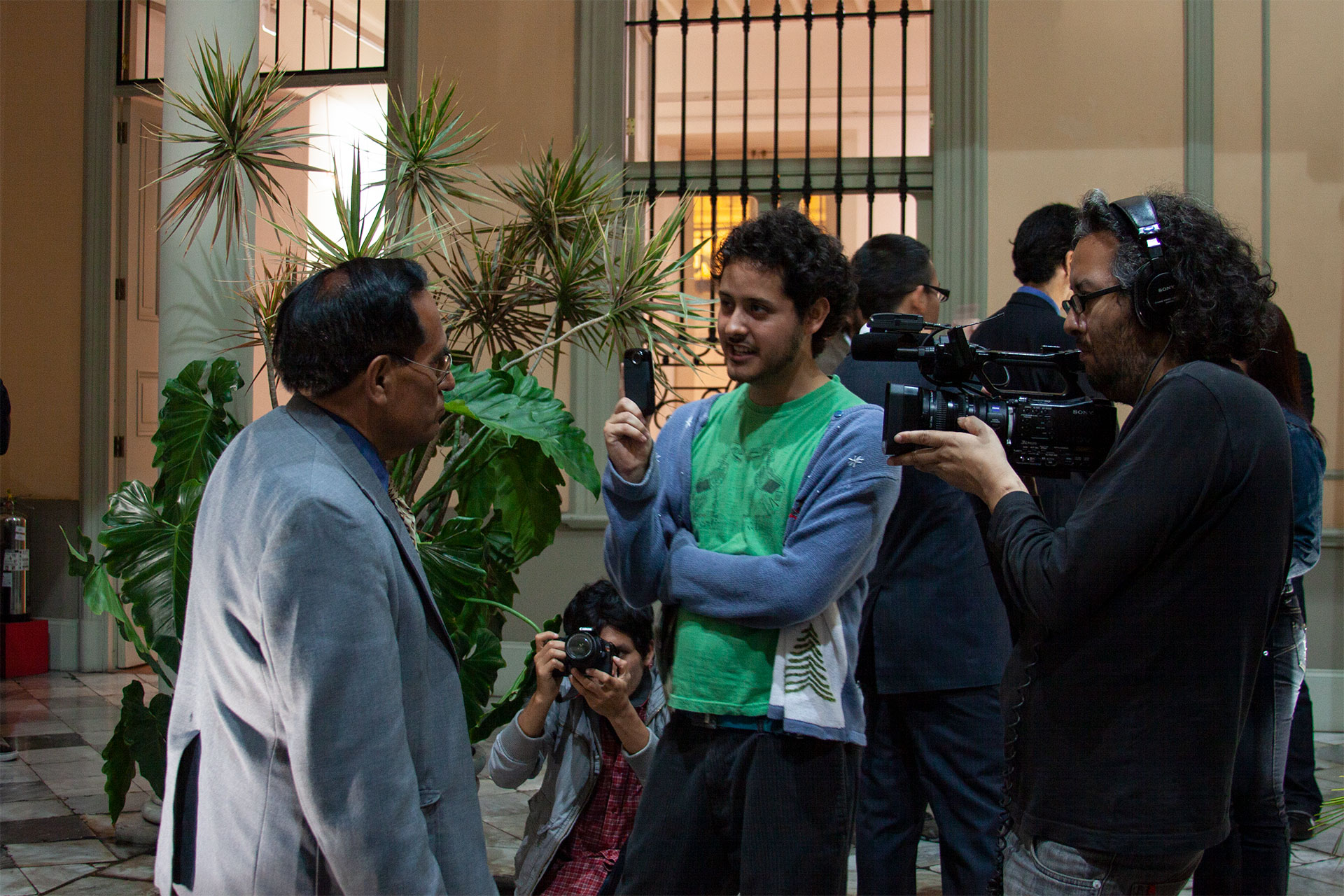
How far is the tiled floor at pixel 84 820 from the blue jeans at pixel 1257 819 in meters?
0.67

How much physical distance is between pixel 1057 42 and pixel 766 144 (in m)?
5.66

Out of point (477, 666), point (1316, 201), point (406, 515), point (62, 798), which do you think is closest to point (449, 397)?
point (406, 515)

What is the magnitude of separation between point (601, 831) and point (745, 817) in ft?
3.10

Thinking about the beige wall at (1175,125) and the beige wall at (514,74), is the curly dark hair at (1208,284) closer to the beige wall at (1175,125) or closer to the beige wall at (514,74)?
the beige wall at (1175,125)

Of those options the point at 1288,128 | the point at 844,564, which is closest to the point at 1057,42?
the point at 1288,128

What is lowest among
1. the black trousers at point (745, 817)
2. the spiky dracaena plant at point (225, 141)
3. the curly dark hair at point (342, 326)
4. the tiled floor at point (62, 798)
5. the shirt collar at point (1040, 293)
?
the tiled floor at point (62, 798)

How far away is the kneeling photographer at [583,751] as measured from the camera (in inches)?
102

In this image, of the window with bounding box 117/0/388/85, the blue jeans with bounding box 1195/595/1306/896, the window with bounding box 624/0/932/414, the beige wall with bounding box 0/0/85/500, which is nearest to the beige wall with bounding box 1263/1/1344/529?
the window with bounding box 624/0/932/414

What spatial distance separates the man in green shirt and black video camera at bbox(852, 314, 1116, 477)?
0.65 ft

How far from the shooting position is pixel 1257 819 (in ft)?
7.54

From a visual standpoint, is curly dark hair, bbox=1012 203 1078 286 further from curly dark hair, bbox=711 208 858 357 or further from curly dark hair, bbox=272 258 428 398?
curly dark hair, bbox=272 258 428 398

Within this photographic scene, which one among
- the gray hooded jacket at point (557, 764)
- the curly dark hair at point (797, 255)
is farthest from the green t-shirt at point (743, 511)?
the gray hooded jacket at point (557, 764)

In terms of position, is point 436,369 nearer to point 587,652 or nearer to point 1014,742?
point 1014,742

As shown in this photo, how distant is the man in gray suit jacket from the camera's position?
1.24 metres
